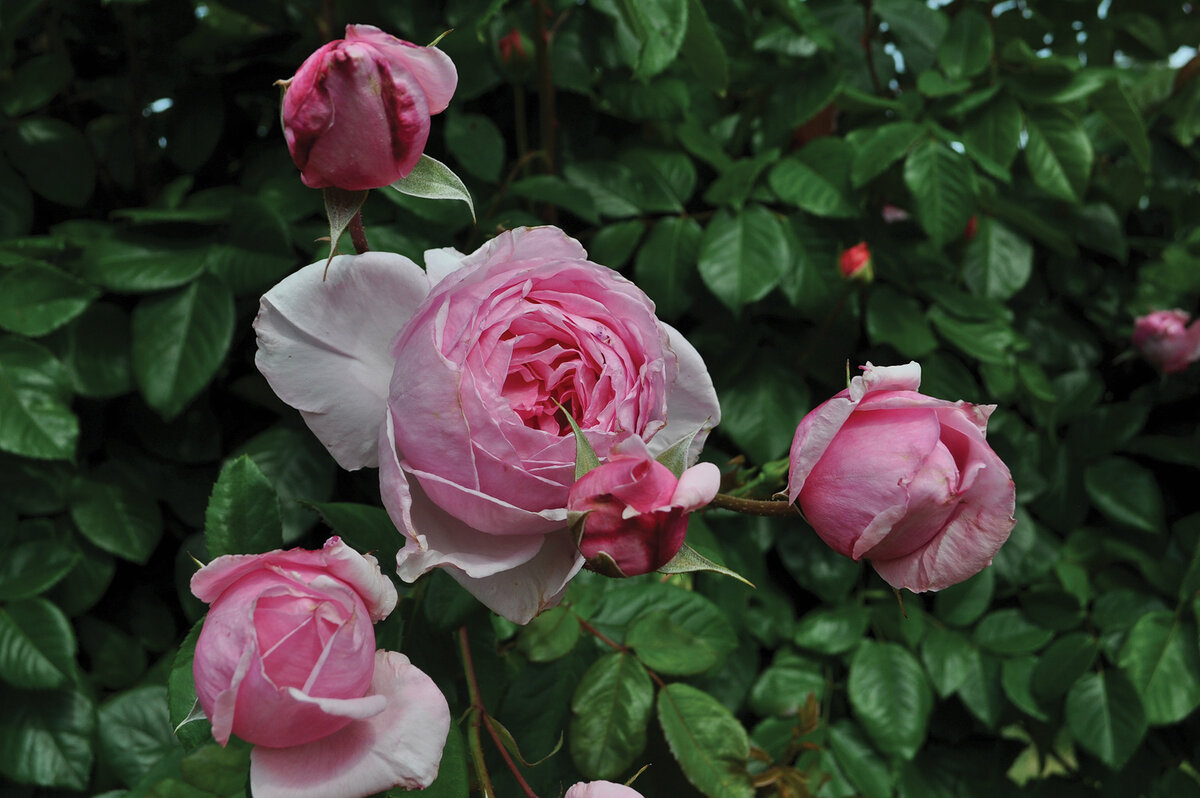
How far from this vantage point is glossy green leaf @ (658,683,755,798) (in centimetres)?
64

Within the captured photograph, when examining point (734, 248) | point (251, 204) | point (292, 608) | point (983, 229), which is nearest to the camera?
point (292, 608)

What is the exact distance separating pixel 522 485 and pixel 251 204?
1.97ft

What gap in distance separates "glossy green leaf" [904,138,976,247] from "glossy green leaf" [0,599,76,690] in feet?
3.31

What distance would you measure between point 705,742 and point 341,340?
0.43m

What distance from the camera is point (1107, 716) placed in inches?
46.1

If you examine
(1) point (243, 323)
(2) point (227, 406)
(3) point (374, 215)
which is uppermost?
(3) point (374, 215)

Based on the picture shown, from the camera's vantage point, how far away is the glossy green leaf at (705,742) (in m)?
0.64

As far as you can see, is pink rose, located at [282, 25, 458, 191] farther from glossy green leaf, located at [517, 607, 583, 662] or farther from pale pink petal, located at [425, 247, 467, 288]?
glossy green leaf, located at [517, 607, 583, 662]

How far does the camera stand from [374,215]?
0.93 meters

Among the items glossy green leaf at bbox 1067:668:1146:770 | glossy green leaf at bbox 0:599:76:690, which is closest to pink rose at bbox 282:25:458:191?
glossy green leaf at bbox 0:599:76:690

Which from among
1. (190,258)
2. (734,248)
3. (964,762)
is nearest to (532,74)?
(734,248)

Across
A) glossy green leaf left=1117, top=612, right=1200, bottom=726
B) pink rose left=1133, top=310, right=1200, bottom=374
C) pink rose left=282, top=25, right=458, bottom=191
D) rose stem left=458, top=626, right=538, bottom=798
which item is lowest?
glossy green leaf left=1117, top=612, right=1200, bottom=726

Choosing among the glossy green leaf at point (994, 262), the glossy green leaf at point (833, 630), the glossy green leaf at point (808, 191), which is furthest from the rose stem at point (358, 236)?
the glossy green leaf at point (994, 262)

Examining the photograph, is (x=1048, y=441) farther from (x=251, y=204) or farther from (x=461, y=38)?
(x=251, y=204)
